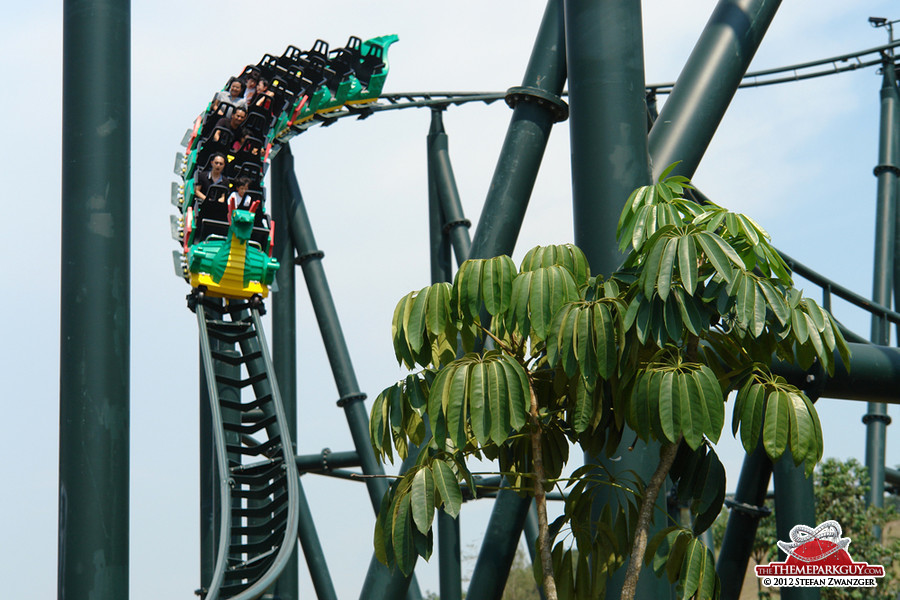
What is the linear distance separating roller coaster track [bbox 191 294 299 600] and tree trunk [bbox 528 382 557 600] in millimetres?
4937

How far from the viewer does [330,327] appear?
11156 millimetres

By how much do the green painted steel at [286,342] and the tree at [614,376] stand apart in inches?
297

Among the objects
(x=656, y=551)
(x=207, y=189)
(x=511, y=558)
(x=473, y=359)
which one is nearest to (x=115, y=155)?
(x=511, y=558)

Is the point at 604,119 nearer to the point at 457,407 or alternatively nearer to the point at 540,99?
Result: the point at 457,407

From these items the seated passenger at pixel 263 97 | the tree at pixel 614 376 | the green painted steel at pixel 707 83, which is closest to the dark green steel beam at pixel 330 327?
the seated passenger at pixel 263 97

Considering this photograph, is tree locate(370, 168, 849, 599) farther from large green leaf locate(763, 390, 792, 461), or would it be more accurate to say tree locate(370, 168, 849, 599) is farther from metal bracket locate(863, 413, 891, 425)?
metal bracket locate(863, 413, 891, 425)

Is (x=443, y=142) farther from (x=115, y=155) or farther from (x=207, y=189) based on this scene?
(x=115, y=155)

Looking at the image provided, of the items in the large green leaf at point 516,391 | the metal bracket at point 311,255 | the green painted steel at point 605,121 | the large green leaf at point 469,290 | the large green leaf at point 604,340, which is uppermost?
the metal bracket at point 311,255

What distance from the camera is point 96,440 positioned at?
5.21 metres

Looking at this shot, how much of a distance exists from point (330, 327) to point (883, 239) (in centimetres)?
604

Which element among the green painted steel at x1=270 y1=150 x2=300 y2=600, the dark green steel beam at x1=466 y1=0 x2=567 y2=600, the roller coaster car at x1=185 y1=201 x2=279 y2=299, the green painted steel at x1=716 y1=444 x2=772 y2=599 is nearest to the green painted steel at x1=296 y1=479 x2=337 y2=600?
the green painted steel at x1=270 y1=150 x2=300 y2=600

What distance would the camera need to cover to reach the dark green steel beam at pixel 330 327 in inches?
410

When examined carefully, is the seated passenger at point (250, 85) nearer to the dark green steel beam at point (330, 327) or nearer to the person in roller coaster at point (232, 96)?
the person in roller coaster at point (232, 96)

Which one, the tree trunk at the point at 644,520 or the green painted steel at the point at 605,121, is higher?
the green painted steel at the point at 605,121
